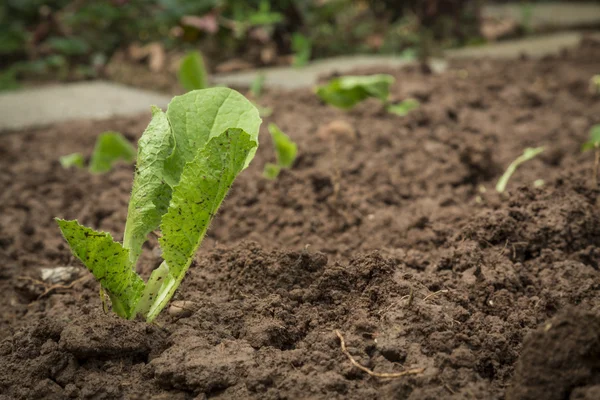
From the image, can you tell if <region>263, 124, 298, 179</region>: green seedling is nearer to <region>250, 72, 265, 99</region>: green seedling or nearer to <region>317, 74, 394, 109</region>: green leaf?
<region>317, 74, 394, 109</region>: green leaf

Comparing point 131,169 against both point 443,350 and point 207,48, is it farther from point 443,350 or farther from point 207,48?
point 207,48

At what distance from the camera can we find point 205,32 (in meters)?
4.70

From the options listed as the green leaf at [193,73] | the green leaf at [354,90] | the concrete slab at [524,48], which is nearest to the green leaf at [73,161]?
the green leaf at [193,73]

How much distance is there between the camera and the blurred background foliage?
15.3ft

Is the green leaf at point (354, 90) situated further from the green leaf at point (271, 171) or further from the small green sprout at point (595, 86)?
the small green sprout at point (595, 86)

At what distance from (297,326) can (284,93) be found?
91.6 inches

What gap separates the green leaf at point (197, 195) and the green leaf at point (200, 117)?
0.13m

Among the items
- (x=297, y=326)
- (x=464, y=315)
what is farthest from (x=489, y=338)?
(x=297, y=326)

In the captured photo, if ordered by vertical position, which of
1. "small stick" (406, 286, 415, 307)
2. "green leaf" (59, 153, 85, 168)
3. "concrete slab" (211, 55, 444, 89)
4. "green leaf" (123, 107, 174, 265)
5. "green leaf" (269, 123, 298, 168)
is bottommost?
"concrete slab" (211, 55, 444, 89)

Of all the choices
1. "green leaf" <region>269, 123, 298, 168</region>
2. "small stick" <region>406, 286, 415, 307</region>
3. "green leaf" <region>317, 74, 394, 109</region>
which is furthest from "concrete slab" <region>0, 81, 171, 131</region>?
"small stick" <region>406, 286, 415, 307</region>

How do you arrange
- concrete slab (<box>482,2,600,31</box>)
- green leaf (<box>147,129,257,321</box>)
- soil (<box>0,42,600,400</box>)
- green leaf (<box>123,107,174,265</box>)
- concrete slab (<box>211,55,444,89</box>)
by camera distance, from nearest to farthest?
soil (<box>0,42,600,400</box>) → green leaf (<box>147,129,257,321</box>) → green leaf (<box>123,107,174,265</box>) → concrete slab (<box>211,55,444,89</box>) → concrete slab (<box>482,2,600,31</box>)

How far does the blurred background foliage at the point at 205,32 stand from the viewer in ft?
15.3

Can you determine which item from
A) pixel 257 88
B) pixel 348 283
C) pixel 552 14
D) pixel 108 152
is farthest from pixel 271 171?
pixel 552 14

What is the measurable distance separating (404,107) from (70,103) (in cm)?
190
